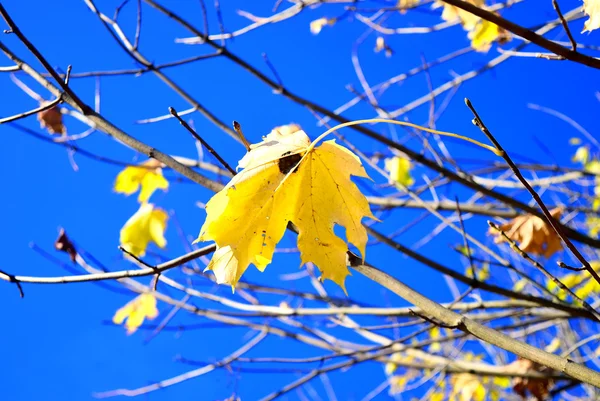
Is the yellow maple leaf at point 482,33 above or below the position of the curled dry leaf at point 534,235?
above

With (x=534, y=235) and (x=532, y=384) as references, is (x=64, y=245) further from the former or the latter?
(x=532, y=384)

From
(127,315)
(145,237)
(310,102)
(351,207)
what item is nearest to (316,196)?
(351,207)

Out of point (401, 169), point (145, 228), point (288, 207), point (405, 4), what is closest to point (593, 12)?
point (288, 207)

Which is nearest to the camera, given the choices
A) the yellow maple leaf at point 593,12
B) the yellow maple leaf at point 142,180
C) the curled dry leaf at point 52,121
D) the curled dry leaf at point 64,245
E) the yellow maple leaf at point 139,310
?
the yellow maple leaf at point 593,12

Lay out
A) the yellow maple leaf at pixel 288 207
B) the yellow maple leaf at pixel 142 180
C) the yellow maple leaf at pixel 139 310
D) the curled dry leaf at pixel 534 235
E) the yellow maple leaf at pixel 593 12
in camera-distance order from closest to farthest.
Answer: the yellow maple leaf at pixel 288 207 → the yellow maple leaf at pixel 593 12 → the curled dry leaf at pixel 534 235 → the yellow maple leaf at pixel 142 180 → the yellow maple leaf at pixel 139 310

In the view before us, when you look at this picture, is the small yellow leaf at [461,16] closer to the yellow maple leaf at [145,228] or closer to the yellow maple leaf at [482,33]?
the yellow maple leaf at [482,33]

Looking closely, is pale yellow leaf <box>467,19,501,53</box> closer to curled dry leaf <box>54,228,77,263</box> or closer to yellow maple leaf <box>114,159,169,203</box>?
yellow maple leaf <box>114,159,169,203</box>

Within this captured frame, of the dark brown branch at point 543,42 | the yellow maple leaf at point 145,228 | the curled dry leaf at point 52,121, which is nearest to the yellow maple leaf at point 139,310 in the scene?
the yellow maple leaf at point 145,228

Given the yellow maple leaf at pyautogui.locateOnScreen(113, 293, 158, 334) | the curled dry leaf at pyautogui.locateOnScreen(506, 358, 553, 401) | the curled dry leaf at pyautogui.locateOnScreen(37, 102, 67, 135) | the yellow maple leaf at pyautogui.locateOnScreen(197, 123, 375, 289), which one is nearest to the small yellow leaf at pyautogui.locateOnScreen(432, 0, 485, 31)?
the yellow maple leaf at pyautogui.locateOnScreen(197, 123, 375, 289)

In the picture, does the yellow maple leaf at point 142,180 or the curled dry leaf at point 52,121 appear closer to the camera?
the yellow maple leaf at point 142,180
